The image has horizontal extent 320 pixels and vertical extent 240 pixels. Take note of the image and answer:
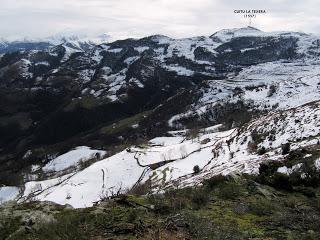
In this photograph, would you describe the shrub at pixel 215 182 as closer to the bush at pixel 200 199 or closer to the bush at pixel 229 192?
the bush at pixel 229 192

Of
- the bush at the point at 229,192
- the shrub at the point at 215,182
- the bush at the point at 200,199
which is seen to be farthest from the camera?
the shrub at the point at 215,182

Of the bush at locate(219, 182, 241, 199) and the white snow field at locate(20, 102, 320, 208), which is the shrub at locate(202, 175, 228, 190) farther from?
the white snow field at locate(20, 102, 320, 208)

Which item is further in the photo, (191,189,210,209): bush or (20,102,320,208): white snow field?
(20,102,320,208): white snow field

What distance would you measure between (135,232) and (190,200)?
6.21 meters

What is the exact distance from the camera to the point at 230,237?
57.8 feet

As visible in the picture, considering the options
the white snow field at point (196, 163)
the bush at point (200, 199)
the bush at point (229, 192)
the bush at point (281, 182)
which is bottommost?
the white snow field at point (196, 163)

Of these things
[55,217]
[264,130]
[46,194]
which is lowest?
[46,194]

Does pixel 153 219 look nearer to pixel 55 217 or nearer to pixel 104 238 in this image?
pixel 104 238

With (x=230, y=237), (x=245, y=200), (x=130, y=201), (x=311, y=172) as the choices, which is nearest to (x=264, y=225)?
(x=230, y=237)

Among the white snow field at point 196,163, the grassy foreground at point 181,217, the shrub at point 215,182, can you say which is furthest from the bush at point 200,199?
the white snow field at point 196,163

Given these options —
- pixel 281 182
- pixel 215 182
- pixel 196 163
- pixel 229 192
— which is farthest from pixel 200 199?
pixel 196 163

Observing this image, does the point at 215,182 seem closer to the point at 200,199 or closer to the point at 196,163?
the point at 200,199

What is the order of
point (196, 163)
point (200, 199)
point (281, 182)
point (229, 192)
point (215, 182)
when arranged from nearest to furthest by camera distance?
point (200, 199) < point (229, 192) < point (215, 182) < point (281, 182) < point (196, 163)

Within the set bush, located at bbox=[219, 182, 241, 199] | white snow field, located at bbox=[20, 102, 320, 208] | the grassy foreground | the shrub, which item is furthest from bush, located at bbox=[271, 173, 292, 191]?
white snow field, located at bbox=[20, 102, 320, 208]
